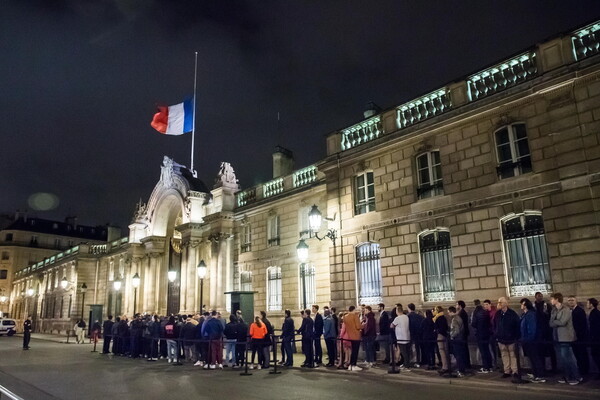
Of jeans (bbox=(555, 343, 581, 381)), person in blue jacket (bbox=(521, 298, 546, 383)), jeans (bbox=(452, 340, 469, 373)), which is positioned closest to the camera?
jeans (bbox=(555, 343, 581, 381))

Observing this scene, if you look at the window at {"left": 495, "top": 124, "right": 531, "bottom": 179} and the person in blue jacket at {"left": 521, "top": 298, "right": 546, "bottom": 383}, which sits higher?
the window at {"left": 495, "top": 124, "right": 531, "bottom": 179}

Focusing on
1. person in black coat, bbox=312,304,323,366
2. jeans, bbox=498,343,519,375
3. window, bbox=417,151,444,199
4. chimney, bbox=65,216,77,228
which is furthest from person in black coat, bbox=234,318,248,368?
chimney, bbox=65,216,77,228

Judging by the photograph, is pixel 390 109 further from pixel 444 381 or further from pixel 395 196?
pixel 444 381

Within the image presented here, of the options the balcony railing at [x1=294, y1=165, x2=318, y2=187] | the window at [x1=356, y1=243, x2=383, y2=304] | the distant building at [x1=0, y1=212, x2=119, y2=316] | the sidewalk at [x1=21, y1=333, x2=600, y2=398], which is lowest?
the sidewalk at [x1=21, y1=333, x2=600, y2=398]

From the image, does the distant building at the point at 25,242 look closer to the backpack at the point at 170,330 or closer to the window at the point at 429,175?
the backpack at the point at 170,330

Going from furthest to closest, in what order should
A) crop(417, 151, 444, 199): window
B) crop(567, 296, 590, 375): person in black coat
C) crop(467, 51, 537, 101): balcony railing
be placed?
crop(417, 151, 444, 199): window < crop(467, 51, 537, 101): balcony railing < crop(567, 296, 590, 375): person in black coat

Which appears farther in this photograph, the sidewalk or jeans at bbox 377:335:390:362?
jeans at bbox 377:335:390:362

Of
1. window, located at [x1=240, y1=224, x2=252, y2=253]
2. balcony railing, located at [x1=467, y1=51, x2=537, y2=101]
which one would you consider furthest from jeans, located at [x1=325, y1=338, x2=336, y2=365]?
window, located at [x1=240, y1=224, x2=252, y2=253]

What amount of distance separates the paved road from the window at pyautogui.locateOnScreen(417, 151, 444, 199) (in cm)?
656

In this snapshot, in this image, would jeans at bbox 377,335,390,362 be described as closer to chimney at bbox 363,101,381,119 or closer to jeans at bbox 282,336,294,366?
jeans at bbox 282,336,294,366

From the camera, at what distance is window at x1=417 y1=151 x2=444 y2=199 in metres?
16.5

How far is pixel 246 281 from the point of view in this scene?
26062 mm

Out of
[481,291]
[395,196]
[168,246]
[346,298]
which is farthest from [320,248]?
[168,246]

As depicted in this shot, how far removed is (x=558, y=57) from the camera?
13.5 m
